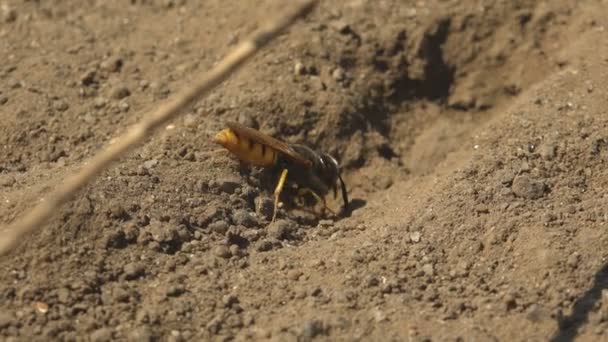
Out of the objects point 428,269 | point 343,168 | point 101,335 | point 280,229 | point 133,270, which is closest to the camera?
point 101,335

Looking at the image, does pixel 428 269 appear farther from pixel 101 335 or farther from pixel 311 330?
pixel 101 335

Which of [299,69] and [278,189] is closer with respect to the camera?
[278,189]

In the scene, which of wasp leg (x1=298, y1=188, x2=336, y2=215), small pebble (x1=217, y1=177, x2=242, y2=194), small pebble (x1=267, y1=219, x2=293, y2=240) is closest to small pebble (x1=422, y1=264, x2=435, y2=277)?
small pebble (x1=267, y1=219, x2=293, y2=240)

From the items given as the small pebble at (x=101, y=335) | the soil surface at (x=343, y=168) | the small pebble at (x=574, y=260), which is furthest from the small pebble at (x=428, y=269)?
the small pebble at (x=101, y=335)

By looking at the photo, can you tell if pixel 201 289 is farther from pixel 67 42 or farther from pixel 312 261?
pixel 67 42

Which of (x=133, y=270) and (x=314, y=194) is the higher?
(x=133, y=270)

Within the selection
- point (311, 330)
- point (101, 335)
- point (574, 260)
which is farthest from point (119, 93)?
point (574, 260)
